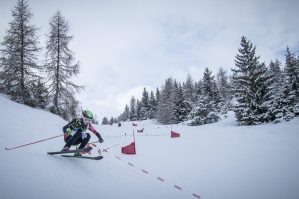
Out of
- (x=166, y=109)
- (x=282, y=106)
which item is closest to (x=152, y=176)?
(x=282, y=106)

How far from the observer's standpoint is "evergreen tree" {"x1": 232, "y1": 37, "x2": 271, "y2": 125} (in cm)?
2144

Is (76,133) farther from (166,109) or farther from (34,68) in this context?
(166,109)

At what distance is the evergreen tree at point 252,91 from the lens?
844 inches

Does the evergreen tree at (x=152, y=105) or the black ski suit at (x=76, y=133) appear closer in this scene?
the black ski suit at (x=76, y=133)

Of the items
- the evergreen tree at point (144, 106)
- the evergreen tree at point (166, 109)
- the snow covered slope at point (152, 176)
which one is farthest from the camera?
the evergreen tree at point (144, 106)

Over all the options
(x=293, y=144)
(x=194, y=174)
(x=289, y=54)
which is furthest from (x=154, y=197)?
(x=289, y=54)

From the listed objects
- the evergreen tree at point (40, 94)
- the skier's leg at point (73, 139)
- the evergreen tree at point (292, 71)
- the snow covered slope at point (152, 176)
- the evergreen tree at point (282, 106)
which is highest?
the evergreen tree at point (292, 71)

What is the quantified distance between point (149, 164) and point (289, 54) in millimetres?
37738

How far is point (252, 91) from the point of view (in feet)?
73.6

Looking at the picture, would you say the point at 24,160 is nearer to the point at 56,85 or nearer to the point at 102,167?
the point at 102,167

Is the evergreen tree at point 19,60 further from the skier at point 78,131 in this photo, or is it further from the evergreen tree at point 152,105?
the evergreen tree at point 152,105

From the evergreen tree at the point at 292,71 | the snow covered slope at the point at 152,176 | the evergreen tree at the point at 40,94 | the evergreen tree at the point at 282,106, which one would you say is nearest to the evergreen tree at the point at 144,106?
the evergreen tree at the point at 292,71

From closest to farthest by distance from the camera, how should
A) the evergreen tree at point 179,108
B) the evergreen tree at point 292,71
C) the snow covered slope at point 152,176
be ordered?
1. the snow covered slope at point 152,176
2. the evergreen tree at point 292,71
3. the evergreen tree at point 179,108

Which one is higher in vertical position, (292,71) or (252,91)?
(292,71)
